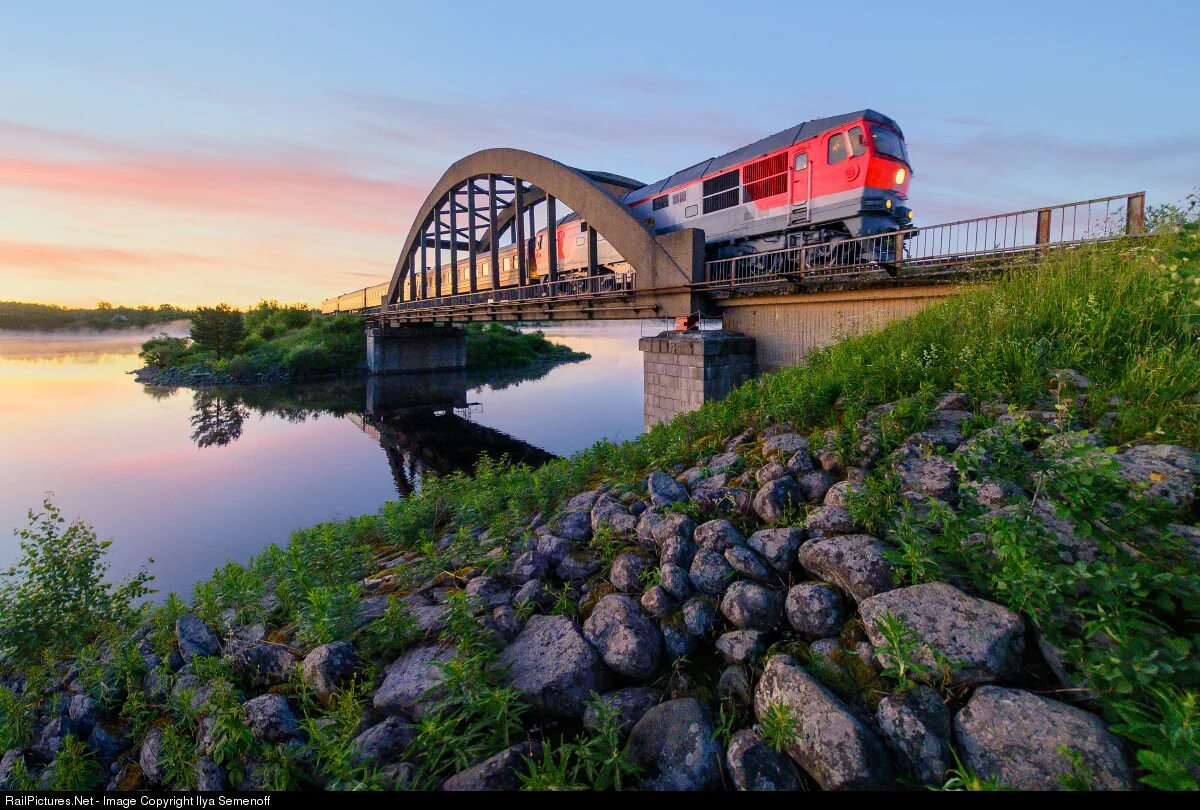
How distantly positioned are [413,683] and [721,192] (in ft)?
57.1

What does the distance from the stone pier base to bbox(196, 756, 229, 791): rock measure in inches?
438

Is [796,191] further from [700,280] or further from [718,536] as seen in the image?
[718,536]

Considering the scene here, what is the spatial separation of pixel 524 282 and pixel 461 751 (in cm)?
2552

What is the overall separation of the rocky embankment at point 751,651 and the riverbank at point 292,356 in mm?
45072

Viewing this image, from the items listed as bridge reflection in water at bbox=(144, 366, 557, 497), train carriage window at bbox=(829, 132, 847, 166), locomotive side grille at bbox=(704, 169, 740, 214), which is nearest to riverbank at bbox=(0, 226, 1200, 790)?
train carriage window at bbox=(829, 132, 847, 166)

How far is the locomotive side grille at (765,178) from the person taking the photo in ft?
50.0

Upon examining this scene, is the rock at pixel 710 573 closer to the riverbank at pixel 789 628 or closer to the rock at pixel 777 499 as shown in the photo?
the riverbank at pixel 789 628

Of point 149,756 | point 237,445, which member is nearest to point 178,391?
Answer: point 237,445

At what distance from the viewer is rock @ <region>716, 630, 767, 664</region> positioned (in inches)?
125

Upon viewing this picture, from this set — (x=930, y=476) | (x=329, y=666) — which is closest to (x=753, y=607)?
(x=930, y=476)

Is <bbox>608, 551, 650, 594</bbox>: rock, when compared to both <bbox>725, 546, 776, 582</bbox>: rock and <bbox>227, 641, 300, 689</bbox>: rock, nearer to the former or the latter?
<bbox>725, 546, 776, 582</bbox>: rock

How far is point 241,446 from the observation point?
22219 mm

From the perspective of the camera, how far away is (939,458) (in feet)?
13.6

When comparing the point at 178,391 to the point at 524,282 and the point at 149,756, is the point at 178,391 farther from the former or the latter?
the point at 149,756
